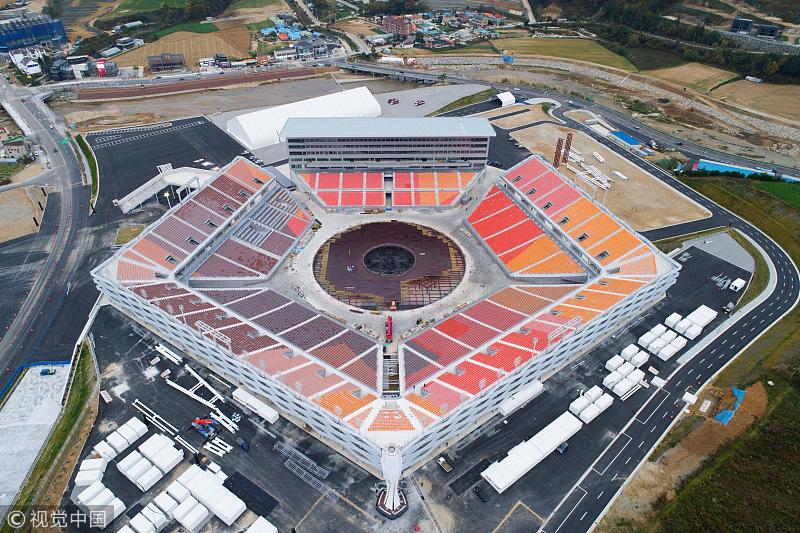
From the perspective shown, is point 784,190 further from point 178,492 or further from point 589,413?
point 178,492

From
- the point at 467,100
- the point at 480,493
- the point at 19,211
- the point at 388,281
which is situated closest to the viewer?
the point at 480,493

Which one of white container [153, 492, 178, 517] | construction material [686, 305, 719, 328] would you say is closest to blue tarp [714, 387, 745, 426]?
construction material [686, 305, 719, 328]

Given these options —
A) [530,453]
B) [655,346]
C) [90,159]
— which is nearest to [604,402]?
[530,453]

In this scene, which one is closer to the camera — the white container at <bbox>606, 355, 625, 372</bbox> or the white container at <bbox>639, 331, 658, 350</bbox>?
the white container at <bbox>606, 355, 625, 372</bbox>

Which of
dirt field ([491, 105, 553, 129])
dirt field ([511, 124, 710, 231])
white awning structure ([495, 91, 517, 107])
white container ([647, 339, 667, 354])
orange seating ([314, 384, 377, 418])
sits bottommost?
white container ([647, 339, 667, 354])

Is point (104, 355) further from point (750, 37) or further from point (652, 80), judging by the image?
point (750, 37)

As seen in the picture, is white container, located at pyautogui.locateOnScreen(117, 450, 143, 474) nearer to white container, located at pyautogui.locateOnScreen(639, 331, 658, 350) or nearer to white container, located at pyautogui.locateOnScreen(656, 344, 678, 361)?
white container, located at pyautogui.locateOnScreen(639, 331, 658, 350)
